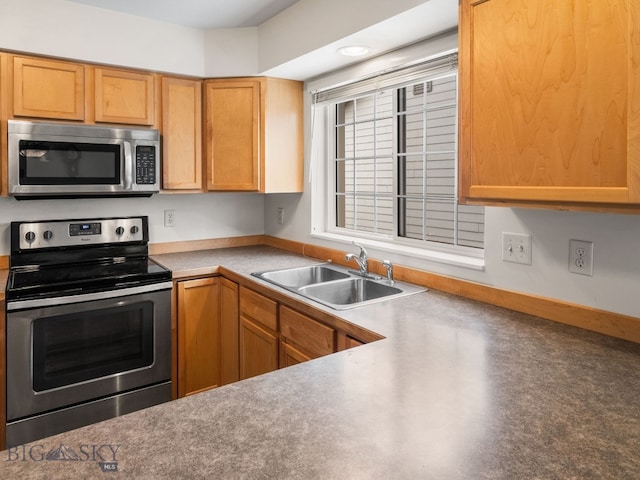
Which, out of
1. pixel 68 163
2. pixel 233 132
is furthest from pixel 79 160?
pixel 233 132

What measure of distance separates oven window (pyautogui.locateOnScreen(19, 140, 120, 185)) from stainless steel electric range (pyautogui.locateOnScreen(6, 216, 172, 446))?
377mm

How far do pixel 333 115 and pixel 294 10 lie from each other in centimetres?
72

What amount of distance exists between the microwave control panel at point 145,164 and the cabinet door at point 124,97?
0.19 metres

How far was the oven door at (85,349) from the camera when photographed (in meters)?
2.08

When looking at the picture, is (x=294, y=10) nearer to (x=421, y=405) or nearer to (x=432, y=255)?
(x=432, y=255)

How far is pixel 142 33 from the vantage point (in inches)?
105

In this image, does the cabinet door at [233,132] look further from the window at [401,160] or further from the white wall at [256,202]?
the window at [401,160]

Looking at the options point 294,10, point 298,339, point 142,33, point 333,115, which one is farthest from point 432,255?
point 142,33

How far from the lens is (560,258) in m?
1.62

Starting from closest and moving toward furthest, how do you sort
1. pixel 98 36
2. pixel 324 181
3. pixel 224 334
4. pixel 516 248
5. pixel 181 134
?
pixel 516 248, pixel 98 36, pixel 224 334, pixel 181 134, pixel 324 181

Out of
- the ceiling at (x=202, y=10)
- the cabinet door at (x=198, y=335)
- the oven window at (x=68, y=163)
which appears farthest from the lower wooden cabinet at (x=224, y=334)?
the ceiling at (x=202, y=10)

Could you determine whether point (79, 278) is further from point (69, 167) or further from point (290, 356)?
point (290, 356)

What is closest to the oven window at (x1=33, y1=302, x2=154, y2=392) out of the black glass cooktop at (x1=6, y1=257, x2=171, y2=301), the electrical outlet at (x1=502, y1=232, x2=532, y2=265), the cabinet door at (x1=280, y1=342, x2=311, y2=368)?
the black glass cooktop at (x1=6, y1=257, x2=171, y2=301)

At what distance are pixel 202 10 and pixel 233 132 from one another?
697 millimetres
